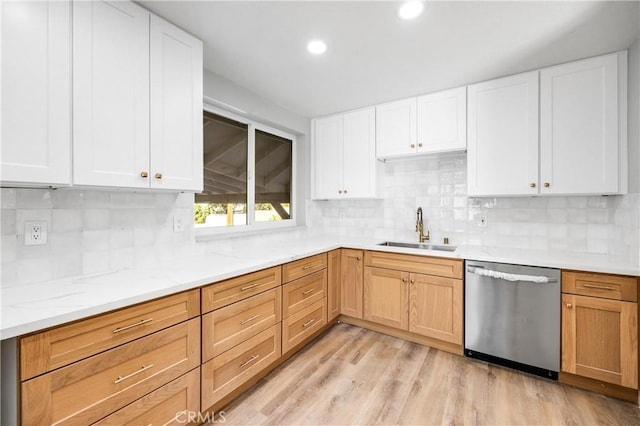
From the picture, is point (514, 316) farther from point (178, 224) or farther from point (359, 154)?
point (178, 224)

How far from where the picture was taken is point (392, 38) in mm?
1828

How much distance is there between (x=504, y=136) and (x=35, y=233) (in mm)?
3221

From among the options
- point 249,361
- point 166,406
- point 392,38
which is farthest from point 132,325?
point 392,38

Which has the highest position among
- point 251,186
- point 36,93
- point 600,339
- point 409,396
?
point 36,93

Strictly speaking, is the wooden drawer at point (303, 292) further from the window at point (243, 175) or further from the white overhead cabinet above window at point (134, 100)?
the white overhead cabinet above window at point (134, 100)

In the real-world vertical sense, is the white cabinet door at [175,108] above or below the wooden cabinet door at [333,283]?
above

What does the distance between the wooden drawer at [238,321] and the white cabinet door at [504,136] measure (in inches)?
77.0

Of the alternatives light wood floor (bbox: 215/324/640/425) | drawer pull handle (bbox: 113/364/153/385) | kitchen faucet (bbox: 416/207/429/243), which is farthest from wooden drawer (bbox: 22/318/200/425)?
kitchen faucet (bbox: 416/207/429/243)

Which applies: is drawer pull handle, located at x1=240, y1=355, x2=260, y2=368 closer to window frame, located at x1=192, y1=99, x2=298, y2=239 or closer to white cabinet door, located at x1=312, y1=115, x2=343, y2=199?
window frame, located at x1=192, y1=99, x2=298, y2=239

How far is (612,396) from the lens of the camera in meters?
1.84

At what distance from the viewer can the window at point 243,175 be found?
A: 2.49 meters

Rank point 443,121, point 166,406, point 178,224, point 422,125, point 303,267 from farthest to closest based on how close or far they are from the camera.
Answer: point 422,125 → point 443,121 → point 303,267 → point 178,224 → point 166,406

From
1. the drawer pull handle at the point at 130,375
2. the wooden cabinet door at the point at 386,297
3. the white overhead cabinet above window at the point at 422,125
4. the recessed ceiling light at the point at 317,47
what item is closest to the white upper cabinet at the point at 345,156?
the white overhead cabinet above window at the point at 422,125

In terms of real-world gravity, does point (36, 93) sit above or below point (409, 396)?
above
